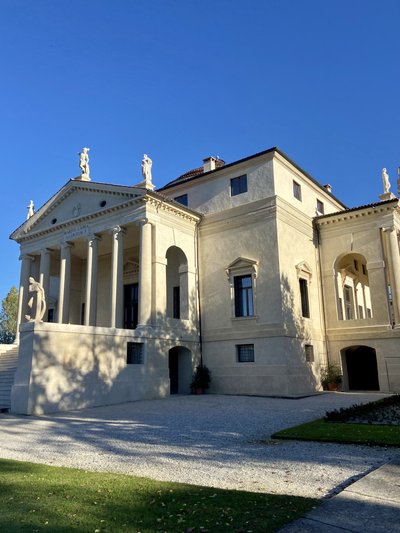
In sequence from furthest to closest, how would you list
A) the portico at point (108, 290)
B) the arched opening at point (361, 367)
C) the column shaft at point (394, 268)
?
the arched opening at point (361, 367)
the column shaft at point (394, 268)
the portico at point (108, 290)

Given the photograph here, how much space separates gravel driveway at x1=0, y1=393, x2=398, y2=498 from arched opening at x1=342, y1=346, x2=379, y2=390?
12.0m

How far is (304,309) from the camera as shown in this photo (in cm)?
2722

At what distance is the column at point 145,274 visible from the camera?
78.7 ft

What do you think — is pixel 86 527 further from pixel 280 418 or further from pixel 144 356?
pixel 144 356

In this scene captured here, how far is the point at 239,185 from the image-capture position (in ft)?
91.4

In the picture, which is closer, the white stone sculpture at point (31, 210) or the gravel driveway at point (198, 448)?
the gravel driveway at point (198, 448)

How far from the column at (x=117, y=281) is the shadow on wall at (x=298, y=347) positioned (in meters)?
9.19

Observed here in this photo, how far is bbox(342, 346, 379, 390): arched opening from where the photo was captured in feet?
91.5

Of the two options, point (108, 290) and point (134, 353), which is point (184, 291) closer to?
point (134, 353)

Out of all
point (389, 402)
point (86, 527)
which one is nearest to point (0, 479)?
point (86, 527)

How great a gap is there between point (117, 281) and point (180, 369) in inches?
257

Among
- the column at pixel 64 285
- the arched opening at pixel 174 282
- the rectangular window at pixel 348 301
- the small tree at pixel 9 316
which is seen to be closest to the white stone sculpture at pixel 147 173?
the arched opening at pixel 174 282

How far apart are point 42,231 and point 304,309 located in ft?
60.1

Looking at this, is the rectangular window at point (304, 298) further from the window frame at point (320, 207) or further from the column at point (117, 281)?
the column at point (117, 281)
